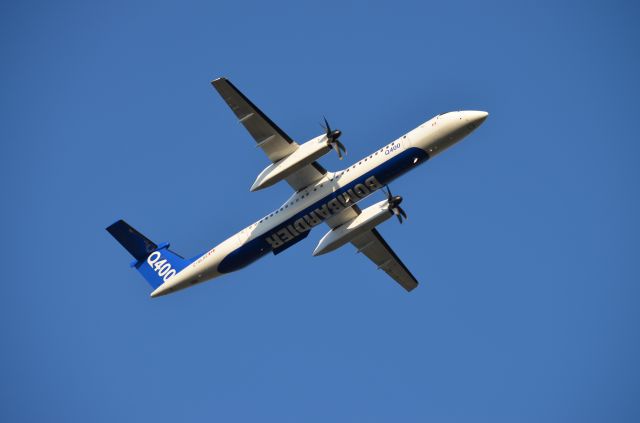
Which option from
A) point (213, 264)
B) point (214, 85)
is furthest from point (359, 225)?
point (214, 85)

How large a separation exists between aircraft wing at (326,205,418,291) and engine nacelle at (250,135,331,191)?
630 centimetres

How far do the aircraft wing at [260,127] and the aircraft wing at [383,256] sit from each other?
5.92 meters

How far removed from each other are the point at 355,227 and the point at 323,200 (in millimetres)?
2544

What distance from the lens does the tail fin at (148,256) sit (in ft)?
124

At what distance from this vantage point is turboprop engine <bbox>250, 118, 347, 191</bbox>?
3331 cm

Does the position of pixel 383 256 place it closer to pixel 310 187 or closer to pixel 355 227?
pixel 355 227

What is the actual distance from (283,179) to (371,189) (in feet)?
A: 12.5

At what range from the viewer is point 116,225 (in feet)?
124

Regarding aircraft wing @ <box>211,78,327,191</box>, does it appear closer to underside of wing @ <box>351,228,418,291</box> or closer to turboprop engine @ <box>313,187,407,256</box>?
turboprop engine @ <box>313,187,407,256</box>

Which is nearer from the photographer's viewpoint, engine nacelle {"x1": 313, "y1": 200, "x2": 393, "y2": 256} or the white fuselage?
the white fuselage

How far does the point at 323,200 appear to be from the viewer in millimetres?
34594

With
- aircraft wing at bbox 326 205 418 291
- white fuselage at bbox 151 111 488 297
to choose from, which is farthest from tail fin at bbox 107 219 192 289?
aircraft wing at bbox 326 205 418 291

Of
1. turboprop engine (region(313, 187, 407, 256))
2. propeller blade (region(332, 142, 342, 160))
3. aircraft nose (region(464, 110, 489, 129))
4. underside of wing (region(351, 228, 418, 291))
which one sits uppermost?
propeller blade (region(332, 142, 342, 160))

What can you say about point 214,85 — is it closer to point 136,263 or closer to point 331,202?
point 331,202
